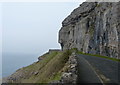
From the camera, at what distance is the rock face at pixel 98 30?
37947 millimetres

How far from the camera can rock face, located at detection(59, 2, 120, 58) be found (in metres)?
37.9

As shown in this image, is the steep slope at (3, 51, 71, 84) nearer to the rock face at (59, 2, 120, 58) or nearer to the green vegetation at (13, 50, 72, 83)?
the green vegetation at (13, 50, 72, 83)

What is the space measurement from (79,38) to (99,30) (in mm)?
19106

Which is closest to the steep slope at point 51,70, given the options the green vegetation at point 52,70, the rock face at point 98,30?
the green vegetation at point 52,70

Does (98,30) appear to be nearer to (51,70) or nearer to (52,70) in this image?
(51,70)

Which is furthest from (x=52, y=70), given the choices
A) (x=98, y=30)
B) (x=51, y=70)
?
(x=98, y=30)

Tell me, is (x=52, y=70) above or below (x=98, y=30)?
below

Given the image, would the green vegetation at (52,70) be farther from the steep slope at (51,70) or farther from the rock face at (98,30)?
the rock face at (98,30)

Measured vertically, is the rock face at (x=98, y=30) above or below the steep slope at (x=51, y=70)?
above

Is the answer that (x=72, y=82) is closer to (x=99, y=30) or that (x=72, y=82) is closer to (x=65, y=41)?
(x=99, y=30)

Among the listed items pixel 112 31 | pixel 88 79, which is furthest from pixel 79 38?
pixel 88 79

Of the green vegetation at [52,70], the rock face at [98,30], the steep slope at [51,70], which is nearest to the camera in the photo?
the steep slope at [51,70]

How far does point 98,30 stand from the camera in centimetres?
4803

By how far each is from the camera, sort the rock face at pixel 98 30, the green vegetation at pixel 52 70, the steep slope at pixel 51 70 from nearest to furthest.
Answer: the steep slope at pixel 51 70 < the green vegetation at pixel 52 70 < the rock face at pixel 98 30
